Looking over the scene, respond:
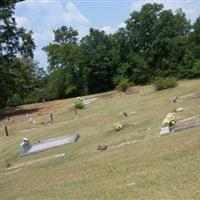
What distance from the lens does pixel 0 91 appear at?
5125 centimetres

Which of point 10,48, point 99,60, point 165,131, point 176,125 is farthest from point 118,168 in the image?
point 99,60

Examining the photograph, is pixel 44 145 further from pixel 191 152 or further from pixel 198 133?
pixel 191 152

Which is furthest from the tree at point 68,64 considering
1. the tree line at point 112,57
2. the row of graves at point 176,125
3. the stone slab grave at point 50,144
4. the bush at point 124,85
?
the row of graves at point 176,125

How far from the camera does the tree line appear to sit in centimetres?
5262

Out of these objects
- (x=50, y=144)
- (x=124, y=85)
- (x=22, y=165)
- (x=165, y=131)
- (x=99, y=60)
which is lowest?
(x=22, y=165)

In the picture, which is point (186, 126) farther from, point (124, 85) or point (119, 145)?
point (124, 85)

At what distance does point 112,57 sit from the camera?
65875mm

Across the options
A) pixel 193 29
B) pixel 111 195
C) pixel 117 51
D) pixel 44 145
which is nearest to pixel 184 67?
pixel 193 29

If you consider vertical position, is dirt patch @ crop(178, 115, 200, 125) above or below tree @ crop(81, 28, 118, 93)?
below

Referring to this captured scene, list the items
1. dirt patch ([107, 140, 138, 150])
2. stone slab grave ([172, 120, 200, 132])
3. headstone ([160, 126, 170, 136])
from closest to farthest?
1. stone slab grave ([172, 120, 200, 132])
2. headstone ([160, 126, 170, 136])
3. dirt patch ([107, 140, 138, 150])

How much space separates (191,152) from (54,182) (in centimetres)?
306

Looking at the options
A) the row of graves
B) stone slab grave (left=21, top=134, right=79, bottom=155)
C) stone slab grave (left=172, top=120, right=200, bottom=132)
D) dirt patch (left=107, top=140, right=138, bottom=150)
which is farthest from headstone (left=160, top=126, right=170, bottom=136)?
stone slab grave (left=21, top=134, right=79, bottom=155)

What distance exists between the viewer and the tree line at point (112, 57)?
5262cm

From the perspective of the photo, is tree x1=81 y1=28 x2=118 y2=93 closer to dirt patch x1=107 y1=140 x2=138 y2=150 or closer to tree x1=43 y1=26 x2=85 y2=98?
tree x1=43 y1=26 x2=85 y2=98
